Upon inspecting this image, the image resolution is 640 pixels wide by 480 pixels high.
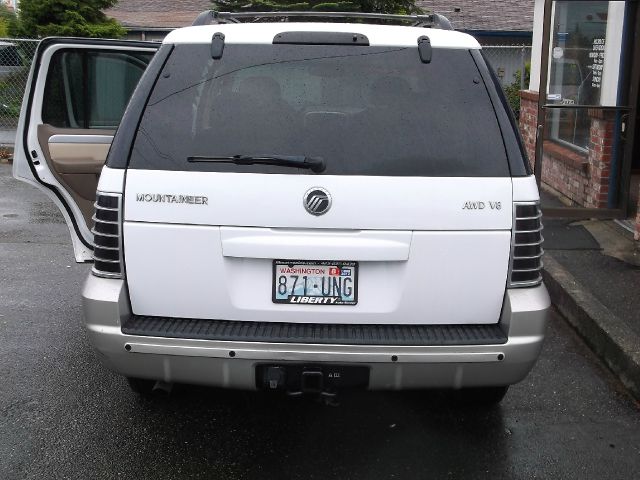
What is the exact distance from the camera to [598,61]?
814 cm

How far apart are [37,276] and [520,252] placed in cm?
461

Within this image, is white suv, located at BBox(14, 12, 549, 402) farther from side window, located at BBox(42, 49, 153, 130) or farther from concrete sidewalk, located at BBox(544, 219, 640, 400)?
side window, located at BBox(42, 49, 153, 130)

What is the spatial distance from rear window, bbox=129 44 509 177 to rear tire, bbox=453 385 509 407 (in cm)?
132

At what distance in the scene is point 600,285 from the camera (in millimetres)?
5988

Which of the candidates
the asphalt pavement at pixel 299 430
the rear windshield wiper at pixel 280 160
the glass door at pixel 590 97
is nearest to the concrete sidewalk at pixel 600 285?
the asphalt pavement at pixel 299 430

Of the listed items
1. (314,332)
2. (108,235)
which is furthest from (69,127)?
(314,332)

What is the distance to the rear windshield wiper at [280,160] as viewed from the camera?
316 cm

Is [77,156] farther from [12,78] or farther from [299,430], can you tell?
[12,78]

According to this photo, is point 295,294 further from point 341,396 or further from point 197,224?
point 341,396

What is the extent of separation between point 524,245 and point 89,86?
11.0 ft

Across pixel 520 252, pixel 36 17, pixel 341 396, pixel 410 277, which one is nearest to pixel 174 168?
pixel 410 277

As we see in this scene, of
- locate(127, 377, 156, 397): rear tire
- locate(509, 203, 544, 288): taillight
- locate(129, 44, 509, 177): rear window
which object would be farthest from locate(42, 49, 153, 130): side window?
locate(509, 203, 544, 288): taillight

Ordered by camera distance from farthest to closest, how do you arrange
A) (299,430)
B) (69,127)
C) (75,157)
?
(69,127) → (75,157) → (299,430)

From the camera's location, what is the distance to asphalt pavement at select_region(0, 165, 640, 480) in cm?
355
